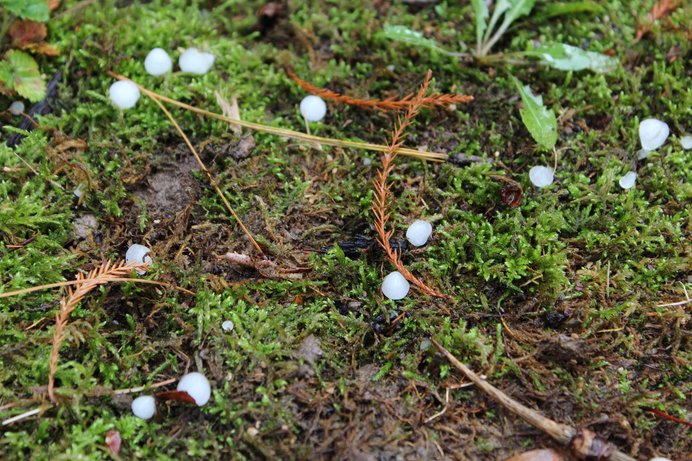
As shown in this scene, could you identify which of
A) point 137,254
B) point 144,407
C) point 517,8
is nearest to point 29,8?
point 137,254

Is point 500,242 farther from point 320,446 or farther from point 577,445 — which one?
point 320,446

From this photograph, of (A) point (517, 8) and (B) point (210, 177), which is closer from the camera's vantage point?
(B) point (210, 177)

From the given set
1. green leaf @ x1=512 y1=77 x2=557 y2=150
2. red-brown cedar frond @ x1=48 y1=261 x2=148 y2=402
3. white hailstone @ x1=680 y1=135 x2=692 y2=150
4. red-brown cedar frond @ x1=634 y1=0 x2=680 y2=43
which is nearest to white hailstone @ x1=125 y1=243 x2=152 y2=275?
red-brown cedar frond @ x1=48 y1=261 x2=148 y2=402

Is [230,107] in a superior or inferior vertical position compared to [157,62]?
inferior

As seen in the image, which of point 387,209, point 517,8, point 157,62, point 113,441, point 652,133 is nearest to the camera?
point 113,441

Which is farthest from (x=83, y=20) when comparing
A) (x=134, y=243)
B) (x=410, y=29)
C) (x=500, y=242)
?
(x=500, y=242)

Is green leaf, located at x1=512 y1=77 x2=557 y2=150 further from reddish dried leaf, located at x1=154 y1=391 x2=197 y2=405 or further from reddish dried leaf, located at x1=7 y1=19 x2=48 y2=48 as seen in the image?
reddish dried leaf, located at x1=7 y1=19 x2=48 y2=48

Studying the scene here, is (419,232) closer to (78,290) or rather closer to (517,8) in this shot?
(78,290)
